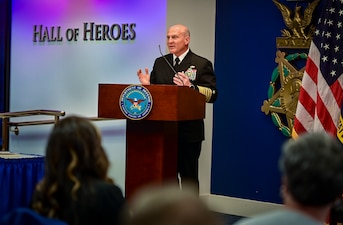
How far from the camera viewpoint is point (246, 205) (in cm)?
533

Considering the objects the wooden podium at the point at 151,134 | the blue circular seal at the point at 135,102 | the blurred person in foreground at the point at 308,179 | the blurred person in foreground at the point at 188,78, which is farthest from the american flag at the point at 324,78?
the blurred person in foreground at the point at 308,179

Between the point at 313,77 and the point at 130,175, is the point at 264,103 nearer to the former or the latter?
the point at 313,77

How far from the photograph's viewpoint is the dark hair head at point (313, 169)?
1.49 m

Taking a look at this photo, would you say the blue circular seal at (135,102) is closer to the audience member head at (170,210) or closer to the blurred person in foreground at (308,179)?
the blurred person in foreground at (308,179)

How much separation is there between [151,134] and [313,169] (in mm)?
2192

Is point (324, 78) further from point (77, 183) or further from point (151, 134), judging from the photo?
point (77, 183)

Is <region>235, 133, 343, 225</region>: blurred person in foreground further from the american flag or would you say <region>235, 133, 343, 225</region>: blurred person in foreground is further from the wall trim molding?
the wall trim molding

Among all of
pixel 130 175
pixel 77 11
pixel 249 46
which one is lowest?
pixel 130 175

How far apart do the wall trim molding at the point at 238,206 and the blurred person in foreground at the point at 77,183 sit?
335 centimetres

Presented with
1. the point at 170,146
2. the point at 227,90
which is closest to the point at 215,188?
the point at 227,90

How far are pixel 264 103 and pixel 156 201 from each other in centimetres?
420

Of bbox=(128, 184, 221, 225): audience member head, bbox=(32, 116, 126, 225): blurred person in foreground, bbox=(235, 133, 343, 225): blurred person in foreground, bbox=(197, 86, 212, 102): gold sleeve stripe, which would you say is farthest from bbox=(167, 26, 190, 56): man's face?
bbox=(128, 184, 221, 225): audience member head

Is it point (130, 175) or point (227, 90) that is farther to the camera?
point (227, 90)

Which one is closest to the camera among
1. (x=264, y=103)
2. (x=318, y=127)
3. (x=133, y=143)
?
(x=133, y=143)
